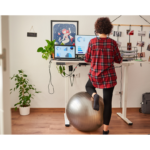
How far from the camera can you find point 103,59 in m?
1.91

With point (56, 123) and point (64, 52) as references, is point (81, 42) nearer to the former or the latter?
point (64, 52)

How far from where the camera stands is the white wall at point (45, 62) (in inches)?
119

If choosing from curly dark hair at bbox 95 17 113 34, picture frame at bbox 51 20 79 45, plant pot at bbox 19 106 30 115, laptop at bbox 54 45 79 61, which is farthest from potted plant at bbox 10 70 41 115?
curly dark hair at bbox 95 17 113 34

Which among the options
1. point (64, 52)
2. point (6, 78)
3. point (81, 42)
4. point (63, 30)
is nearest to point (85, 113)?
point (6, 78)

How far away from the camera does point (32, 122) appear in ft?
8.67

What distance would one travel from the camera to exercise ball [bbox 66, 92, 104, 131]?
2.04 metres

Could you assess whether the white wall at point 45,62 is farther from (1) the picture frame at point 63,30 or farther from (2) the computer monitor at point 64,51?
(2) the computer monitor at point 64,51

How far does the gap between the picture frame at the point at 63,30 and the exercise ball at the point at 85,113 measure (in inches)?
49.8

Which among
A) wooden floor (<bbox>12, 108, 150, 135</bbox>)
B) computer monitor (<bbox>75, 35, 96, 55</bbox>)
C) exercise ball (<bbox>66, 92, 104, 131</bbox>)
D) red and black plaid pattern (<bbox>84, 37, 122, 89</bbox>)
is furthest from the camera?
computer monitor (<bbox>75, 35, 96, 55</bbox>)

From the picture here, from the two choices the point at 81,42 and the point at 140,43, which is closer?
the point at 81,42

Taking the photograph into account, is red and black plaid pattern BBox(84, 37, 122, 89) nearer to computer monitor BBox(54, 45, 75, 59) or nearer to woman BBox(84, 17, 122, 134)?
woman BBox(84, 17, 122, 134)

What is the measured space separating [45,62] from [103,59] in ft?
4.80

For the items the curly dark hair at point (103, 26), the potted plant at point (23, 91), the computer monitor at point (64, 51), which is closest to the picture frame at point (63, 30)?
the computer monitor at point (64, 51)
